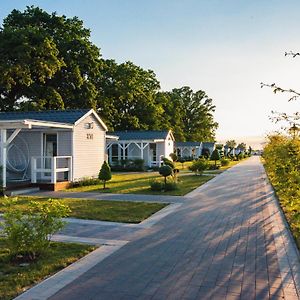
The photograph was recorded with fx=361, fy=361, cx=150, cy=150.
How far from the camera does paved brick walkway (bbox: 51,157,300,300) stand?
4.79 meters

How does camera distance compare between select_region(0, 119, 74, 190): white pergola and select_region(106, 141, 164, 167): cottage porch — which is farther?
select_region(106, 141, 164, 167): cottage porch

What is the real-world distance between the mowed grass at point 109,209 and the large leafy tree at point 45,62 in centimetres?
1683

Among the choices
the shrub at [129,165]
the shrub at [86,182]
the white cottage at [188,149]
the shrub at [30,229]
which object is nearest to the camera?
the shrub at [30,229]

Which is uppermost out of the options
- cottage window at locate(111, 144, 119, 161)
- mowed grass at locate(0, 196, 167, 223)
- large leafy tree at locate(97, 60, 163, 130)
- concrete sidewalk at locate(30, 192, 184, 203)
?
large leafy tree at locate(97, 60, 163, 130)

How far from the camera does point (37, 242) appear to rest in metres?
6.20

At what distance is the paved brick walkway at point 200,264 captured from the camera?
4793 millimetres

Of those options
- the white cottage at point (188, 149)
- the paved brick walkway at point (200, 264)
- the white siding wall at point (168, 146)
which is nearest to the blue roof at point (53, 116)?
the paved brick walkway at point (200, 264)

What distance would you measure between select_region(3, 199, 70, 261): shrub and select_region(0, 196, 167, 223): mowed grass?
2421 mm

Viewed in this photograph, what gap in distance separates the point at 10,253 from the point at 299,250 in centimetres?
535

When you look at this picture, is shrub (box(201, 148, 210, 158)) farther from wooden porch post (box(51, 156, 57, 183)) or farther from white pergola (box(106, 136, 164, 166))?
wooden porch post (box(51, 156, 57, 183))

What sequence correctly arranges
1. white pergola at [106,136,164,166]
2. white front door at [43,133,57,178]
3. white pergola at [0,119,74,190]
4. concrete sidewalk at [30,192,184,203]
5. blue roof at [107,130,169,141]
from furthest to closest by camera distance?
1. blue roof at [107,130,169,141]
2. white pergola at [106,136,164,166]
3. white front door at [43,133,57,178]
4. white pergola at [0,119,74,190]
5. concrete sidewalk at [30,192,184,203]

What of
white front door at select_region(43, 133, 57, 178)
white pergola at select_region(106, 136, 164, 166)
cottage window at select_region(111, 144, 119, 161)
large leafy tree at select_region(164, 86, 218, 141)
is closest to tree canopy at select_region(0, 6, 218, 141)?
cottage window at select_region(111, 144, 119, 161)

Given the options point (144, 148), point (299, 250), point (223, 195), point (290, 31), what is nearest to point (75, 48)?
point (144, 148)

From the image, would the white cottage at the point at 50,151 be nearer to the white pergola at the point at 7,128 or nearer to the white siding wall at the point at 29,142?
the white siding wall at the point at 29,142
